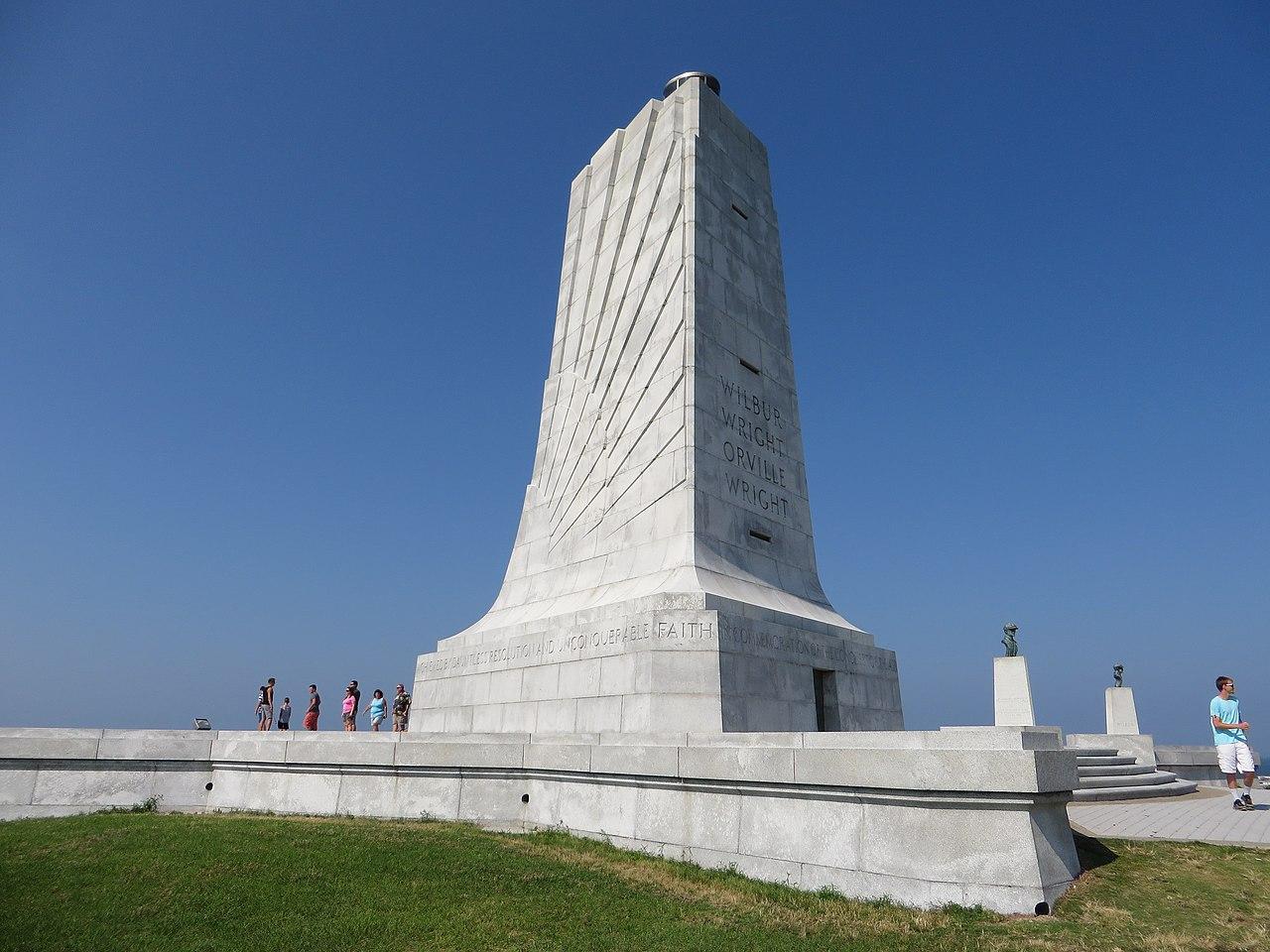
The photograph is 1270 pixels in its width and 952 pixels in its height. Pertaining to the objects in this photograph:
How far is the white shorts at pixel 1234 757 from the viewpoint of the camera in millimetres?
11453

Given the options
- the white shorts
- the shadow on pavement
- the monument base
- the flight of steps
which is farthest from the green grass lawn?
the flight of steps

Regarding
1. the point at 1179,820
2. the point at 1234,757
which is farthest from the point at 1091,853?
the point at 1234,757

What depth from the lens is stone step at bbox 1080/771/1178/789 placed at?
498 inches

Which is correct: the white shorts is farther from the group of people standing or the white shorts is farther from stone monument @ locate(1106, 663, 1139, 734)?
the group of people standing

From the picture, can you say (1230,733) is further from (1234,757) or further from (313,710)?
(313,710)

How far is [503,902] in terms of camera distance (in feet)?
22.8

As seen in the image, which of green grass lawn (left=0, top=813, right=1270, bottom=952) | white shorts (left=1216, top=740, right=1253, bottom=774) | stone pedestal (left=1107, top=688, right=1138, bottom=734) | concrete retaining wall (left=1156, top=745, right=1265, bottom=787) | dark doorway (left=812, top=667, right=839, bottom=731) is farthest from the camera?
stone pedestal (left=1107, top=688, right=1138, bottom=734)

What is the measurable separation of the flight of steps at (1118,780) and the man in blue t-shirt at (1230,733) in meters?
1.42

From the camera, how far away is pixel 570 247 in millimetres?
19125

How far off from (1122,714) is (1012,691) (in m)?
2.39

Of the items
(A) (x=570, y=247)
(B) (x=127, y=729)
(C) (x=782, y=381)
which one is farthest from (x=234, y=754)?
(A) (x=570, y=247)

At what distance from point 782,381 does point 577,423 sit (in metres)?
4.18

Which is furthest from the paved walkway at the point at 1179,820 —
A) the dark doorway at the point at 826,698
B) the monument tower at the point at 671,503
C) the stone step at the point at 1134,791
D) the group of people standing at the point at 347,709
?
the group of people standing at the point at 347,709

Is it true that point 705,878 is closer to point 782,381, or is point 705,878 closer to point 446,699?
point 446,699
